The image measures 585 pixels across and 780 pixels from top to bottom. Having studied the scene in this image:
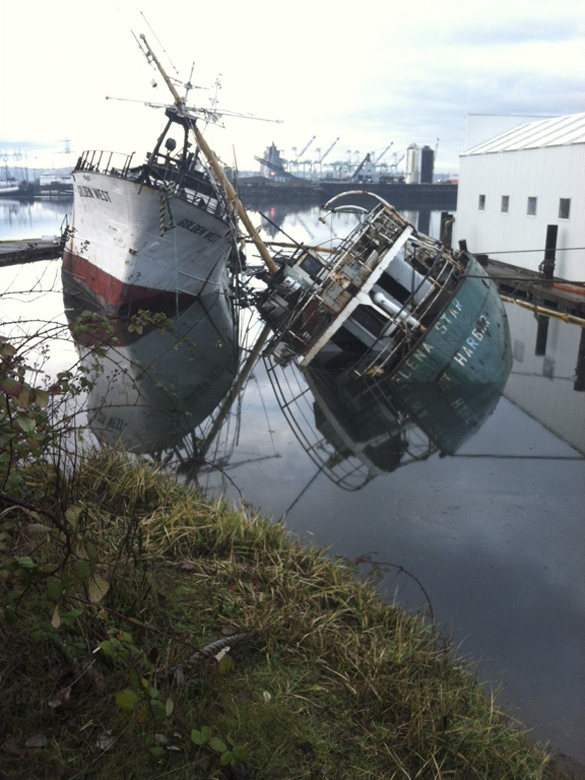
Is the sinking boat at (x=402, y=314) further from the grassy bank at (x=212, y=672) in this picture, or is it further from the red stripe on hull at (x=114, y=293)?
the grassy bank at (x=212, y=672)

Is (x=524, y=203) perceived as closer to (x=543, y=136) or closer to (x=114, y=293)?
(x=543, y=136)

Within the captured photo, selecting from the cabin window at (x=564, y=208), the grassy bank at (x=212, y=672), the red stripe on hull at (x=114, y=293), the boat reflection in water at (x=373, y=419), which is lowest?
the boat reflection in water at (x=373, y=419)

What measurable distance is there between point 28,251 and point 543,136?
784 inches

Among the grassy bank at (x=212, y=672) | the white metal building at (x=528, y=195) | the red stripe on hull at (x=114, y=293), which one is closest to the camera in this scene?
the grassy bank at (x=212, y=672)

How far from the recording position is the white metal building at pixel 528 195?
22.6 m

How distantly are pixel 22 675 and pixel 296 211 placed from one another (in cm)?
8261

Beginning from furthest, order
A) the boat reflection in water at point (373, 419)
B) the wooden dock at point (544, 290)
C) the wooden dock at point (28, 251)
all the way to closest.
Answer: the wooden dock at point (28, 251)
the wooden dock at point (544, 290)
the boat reflection in water at point (373, 419)

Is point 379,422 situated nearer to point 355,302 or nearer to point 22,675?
point 355,302

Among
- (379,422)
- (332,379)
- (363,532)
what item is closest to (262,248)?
(332,379)

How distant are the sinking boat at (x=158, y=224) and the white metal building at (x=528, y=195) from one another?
843cm

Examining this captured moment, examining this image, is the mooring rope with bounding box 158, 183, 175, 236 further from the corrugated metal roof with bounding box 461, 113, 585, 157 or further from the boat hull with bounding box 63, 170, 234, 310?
the corrugated metal roof with bounding box 461, 113, 585, 157

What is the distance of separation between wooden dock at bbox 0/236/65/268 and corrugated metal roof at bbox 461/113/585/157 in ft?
57.0

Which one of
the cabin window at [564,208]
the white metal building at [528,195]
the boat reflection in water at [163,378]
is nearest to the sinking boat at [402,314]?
the boat reflection in water at [163,378]

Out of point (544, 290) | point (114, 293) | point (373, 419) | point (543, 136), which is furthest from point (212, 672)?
point (543, 136)
